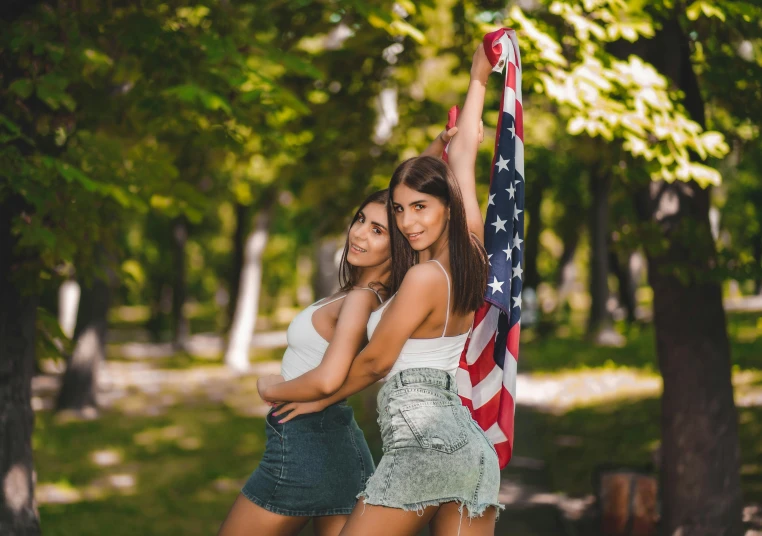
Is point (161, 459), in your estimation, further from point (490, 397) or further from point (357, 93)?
point (490, 397)

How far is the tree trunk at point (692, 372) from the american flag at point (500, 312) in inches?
124

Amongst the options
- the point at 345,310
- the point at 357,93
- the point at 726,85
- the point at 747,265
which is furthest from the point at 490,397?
the point at 357,93

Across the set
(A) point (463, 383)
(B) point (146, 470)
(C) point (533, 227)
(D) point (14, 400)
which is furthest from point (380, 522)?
(C) point (533, 227)

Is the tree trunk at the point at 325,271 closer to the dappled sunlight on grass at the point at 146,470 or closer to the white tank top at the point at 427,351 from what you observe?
the dappled sunlight on grass at the point at 146,470

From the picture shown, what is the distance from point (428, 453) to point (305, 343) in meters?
0.72

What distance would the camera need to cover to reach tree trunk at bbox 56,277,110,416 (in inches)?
588

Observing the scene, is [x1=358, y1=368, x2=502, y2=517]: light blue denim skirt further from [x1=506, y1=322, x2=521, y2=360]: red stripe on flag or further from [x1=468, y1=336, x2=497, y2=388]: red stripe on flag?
[x1=506, y1=322, x2=521, y2=360]: red stripe on flag

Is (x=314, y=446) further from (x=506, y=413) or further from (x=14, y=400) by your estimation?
(x=14, y=400)

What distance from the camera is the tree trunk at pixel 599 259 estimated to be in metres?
21.4

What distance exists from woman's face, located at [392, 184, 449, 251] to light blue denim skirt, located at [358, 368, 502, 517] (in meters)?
0.49

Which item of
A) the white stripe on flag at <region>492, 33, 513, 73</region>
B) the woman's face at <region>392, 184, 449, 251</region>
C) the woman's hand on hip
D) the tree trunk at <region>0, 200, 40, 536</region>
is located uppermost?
A: the white stripe on flag at <region>492, 33, 513, 73</region>

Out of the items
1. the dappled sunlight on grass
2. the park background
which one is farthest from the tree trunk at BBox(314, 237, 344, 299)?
the park background

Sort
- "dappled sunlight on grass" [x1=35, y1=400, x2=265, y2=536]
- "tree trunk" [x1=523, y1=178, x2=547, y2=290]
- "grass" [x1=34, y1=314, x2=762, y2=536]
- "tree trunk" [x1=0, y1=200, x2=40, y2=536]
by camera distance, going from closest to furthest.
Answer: "tree trunk" [x1=0, y1=200, x2=40, y2=536] < "dappled sunlight on grass" [x1=35, y1=400, x2=265, y2=536] < "grass" [x1=34, y1=314, x2=762, y2=536] < "tree trunk" [x1=523, y1=178, x2=547, y2=290]

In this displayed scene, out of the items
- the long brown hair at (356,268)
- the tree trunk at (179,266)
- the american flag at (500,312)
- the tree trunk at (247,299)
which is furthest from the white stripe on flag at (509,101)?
the tree trunk at (179,266)
